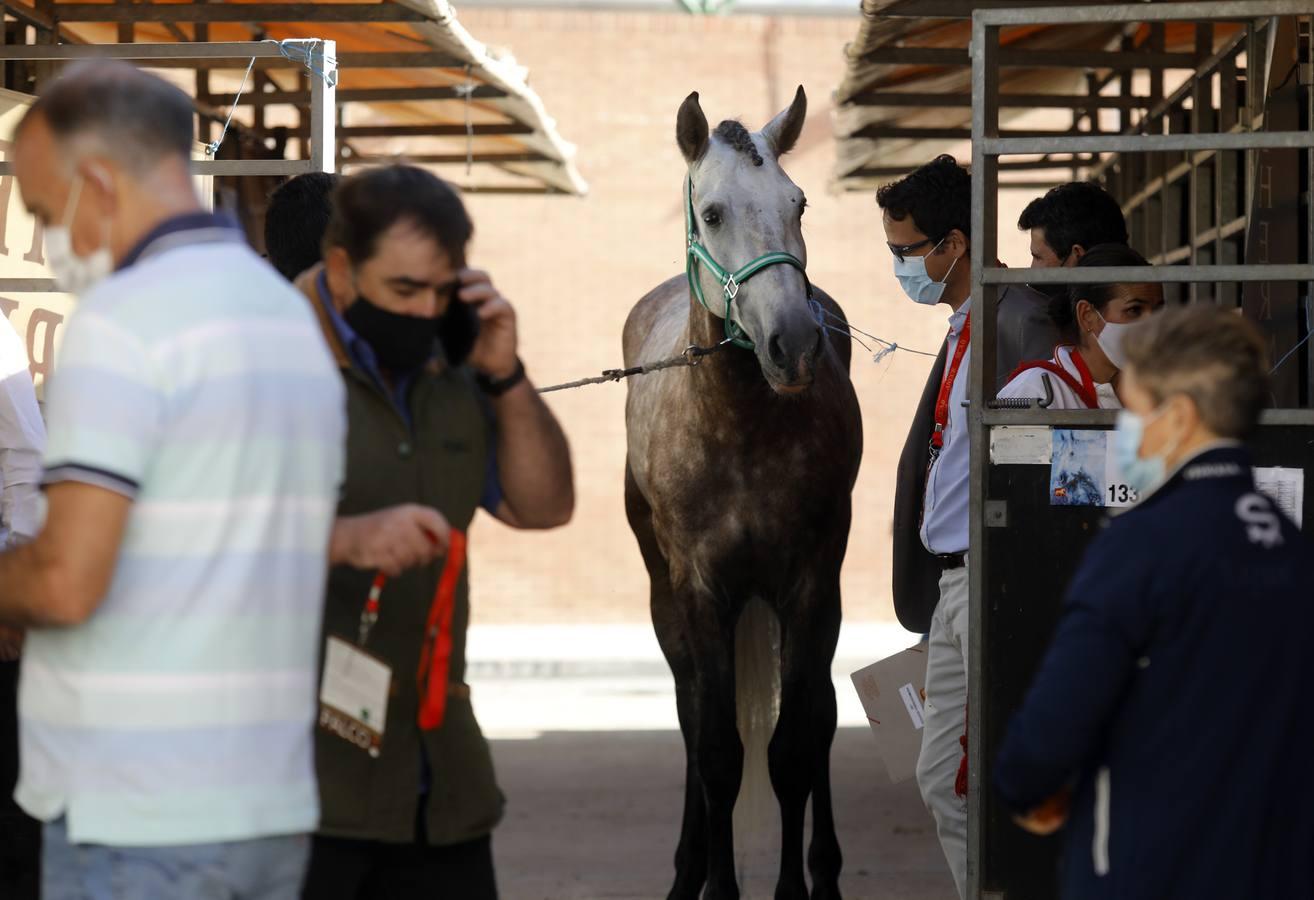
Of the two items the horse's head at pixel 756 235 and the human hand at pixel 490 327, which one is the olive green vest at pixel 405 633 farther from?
the horse's head at pixel 756 235

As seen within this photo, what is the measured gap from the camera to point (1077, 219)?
207 inches

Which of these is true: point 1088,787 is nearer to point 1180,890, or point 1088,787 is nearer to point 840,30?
point 1180,890

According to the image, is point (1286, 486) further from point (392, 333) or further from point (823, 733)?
point (392, 333)

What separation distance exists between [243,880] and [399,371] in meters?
0.87

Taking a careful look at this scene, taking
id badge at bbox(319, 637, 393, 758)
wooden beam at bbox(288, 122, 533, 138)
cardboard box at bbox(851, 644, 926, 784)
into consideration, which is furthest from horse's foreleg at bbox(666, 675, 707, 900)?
wooden beam at bbox(288, 122, 533, 138)

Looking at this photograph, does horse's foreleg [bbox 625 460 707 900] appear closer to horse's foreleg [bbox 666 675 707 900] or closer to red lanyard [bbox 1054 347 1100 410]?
horse's foreleg [bbox 666 675 707 900]

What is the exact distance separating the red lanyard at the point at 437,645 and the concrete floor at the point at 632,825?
3.37m

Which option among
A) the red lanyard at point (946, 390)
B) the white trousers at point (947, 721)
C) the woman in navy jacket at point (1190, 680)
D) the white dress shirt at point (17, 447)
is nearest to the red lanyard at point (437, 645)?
the woman in navy jacket at point (1190, 680)

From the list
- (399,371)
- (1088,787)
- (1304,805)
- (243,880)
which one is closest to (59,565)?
(243,880)

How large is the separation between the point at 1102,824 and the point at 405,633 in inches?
42.1

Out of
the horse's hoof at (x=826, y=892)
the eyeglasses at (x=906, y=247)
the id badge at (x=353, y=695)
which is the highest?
the eyeglasses at (x=906, y=247)

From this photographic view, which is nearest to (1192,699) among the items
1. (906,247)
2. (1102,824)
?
(1102,824)

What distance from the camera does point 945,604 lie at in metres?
4.70

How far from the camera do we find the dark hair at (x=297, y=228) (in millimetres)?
3852
